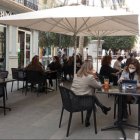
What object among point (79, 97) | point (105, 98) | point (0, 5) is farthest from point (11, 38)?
point (79, 97)

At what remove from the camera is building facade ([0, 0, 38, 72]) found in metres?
18.2

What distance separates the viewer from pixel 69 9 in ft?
29.2

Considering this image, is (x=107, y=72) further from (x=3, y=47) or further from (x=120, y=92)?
(x=3, y=47)

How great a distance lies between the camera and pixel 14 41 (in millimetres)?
19156

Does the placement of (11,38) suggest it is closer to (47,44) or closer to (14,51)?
(14,51)

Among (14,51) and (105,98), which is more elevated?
(14,51)

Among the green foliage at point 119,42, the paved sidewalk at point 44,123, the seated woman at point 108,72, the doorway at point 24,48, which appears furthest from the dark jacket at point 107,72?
the green foliage at point 119,42

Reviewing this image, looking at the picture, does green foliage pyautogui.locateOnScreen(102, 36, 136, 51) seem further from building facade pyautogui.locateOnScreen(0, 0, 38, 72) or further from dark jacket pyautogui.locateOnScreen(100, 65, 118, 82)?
dark jacket pyautogui.locateOnScreen(100, 65, 118, 82)

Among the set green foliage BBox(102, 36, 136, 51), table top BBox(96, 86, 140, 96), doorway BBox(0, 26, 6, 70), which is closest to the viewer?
table top BBox(96, 86, 140, 96)

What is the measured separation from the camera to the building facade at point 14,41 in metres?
18.2

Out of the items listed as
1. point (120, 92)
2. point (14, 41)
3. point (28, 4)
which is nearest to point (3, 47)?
point (14, 41)

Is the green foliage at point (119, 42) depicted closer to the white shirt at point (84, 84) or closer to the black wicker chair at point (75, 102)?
the white shirt at point (84, 84)

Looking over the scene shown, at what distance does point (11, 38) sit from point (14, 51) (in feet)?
2.76

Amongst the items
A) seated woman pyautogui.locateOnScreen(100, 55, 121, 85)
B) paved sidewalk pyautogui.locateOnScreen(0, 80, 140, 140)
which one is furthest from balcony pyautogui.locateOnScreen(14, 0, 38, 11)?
paved sidewalk pyautogui.locateOnScreen(0, 80, 140, 140)
